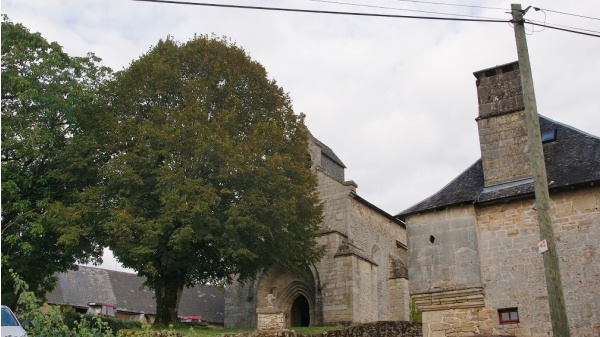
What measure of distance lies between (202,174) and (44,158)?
20.3ft

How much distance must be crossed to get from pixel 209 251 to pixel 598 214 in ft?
47.4

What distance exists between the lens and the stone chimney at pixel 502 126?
1471cm

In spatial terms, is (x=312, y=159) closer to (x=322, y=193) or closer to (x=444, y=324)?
(x=322, y=193)

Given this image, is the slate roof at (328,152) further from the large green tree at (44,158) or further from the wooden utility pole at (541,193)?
the wooden utility pole at (541,193)

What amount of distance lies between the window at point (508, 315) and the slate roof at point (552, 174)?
8.66 feet

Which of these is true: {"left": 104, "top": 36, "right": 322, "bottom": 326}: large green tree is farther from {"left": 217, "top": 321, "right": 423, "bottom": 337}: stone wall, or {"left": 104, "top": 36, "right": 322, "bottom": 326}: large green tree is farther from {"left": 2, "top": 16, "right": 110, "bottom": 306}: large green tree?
{"left": 217, "top": 321, "right": 423, "bottom": 337}: stone wall

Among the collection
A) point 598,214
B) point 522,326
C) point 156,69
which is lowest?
point 522,326

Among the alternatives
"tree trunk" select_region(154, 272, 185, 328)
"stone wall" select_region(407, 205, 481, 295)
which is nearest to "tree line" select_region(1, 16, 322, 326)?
"tree trunk" select_region(154, 272, 185, 328)

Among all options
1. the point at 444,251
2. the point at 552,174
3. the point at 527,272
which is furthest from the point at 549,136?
the point at 444,251

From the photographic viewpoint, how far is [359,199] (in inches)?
1130

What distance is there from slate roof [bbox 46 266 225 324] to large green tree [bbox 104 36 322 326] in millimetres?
15535

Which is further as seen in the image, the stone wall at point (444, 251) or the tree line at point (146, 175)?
the tree line at point (146, 175)

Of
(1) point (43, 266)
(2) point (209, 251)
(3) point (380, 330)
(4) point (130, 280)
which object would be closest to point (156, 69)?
(2) point (209, 251)

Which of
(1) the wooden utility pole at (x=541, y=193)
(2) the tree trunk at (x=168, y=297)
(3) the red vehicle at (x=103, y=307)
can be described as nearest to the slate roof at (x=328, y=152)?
(2) the tree trunk at (x=168, y=297)
